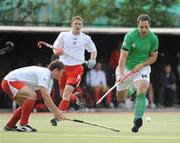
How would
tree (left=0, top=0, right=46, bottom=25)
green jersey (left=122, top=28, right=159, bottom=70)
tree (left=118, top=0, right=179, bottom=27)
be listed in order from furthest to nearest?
tree (left=118, top=0, right=179, bottom=27)
tree (left=0, top=0, right=46, bottom=25)
green jersey (left=122, top=28, right=159, bottom=70)

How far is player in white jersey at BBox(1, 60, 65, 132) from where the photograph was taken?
1266cm

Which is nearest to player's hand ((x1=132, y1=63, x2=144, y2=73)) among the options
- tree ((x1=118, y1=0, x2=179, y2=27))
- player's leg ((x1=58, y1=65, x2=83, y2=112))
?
player's leg ((x1=58, y1=65, x2=83, y2=112))

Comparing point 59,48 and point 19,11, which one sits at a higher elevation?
point 19,11

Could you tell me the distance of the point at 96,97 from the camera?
81.0ft

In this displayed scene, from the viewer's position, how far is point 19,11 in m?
26.7

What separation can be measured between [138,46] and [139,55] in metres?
0.22

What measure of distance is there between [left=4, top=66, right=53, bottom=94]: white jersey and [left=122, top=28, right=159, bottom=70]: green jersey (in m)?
1.66

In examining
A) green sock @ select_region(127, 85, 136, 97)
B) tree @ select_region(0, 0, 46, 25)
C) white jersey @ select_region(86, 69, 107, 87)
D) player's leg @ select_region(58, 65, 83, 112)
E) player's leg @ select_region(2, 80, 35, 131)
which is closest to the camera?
player's leg @ select_region(2, 80, 35, 131)

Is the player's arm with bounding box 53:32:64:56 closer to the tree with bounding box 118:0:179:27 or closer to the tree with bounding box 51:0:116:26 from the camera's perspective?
the tree with bounding box 51:0:116:26

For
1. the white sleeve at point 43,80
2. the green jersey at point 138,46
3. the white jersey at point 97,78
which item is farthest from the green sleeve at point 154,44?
the white jersey at point 97,78

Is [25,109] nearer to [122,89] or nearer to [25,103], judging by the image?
[25,103]

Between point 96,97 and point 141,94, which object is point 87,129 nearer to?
point 141,94

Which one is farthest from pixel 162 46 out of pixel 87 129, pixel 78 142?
pixel 78 142

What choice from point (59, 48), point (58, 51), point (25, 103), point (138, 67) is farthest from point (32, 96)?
point (59, 48)
